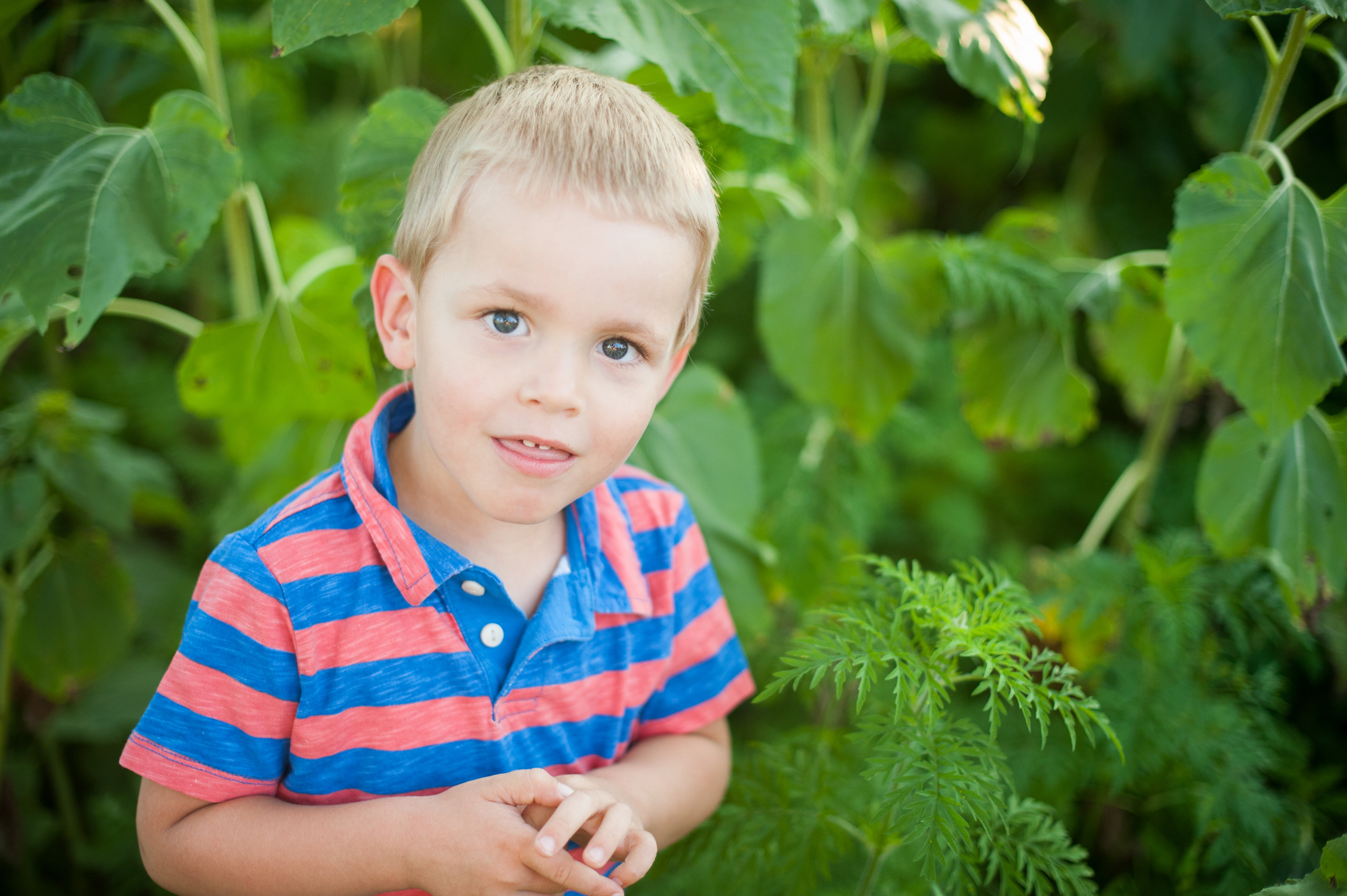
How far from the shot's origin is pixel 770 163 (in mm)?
1101

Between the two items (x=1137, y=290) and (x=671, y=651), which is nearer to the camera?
(x=671, y=651)

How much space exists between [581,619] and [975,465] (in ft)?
3.94

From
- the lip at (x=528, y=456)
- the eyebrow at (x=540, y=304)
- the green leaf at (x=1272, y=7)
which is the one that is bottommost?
the lip at (x=528, y=456)

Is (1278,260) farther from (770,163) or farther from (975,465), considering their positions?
(975,465)

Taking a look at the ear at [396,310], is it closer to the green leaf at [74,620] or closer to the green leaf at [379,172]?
the green leaf at [379,172]

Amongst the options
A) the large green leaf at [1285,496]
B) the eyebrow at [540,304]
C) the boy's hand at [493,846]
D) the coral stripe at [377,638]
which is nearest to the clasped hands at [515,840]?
the boy's hand at [493,846]

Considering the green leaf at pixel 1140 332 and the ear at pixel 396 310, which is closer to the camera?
the ear at pixel 396 310

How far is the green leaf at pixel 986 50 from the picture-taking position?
0.94 metres

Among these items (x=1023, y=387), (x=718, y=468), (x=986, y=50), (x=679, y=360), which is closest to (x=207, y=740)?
(x=679, y=360)

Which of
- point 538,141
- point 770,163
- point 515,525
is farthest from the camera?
point 770,163

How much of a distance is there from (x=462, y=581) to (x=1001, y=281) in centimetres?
82

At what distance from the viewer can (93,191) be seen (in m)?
0.79

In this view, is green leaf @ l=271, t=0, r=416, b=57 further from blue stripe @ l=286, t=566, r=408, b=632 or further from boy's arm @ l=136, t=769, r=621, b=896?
boy's arm @ l=136, t=769, r=621, b=896

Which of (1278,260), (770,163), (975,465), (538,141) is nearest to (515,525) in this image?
(538,141)
